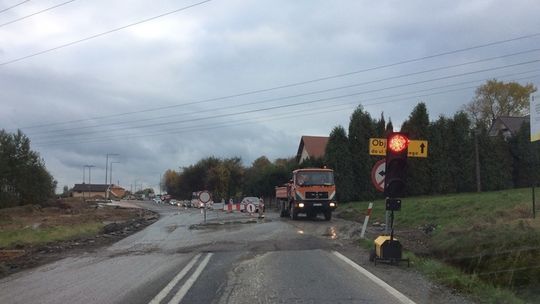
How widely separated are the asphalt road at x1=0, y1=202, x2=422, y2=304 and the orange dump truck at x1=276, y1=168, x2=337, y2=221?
13.3 meters

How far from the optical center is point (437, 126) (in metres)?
46.8

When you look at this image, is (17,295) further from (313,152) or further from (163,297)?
(313,152)

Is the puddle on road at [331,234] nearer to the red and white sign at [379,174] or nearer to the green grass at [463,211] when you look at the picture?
the green grass at [463,211]

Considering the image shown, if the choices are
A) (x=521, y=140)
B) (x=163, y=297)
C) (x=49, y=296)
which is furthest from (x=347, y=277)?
(x=521, y=140)

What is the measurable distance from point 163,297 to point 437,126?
4133 centimetres

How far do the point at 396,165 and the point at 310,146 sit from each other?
74421 mm

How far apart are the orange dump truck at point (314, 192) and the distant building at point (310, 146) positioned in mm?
52338

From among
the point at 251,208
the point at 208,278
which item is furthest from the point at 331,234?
the point at 251,208

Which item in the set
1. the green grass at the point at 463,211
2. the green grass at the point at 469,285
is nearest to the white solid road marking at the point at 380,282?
the green grass at the point at 469,285

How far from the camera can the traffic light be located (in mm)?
12312

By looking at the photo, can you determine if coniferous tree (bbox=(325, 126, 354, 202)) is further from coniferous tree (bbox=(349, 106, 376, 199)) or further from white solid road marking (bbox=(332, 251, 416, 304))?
white solid road marking (bbox=(332, 251, 416, 304))

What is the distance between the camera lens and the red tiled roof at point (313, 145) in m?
85.6

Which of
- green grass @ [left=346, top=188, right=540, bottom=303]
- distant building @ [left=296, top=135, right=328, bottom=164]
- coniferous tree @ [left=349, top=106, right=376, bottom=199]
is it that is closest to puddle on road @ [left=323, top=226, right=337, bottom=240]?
green grass @ [left=346, top=188, right=540, bottom=303]

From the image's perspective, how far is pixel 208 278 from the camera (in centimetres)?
1090
